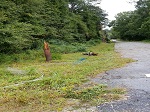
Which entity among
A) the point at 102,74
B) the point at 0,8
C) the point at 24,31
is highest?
the point at 0,8

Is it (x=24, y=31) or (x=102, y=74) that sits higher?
(x=24, y=31)

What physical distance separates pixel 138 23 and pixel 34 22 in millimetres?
43047

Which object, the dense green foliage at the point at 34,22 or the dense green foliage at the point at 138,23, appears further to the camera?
the dense green foliage at the point at 138,23

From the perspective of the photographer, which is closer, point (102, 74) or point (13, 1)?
point (102, 74)

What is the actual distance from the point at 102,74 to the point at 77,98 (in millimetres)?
2935

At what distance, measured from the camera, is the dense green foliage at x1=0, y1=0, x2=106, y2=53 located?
11891 mm

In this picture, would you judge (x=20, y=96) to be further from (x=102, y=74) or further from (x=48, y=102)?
(x=102, y=74)

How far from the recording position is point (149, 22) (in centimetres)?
4644

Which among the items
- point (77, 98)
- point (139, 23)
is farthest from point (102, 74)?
point (139, 23)

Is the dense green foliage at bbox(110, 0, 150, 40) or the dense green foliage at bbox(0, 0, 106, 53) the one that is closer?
the dense green foliage at bbox(0, 0, 106, 53)

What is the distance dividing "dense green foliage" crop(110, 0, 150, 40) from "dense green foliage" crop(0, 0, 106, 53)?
47.3ft

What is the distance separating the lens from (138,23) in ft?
188

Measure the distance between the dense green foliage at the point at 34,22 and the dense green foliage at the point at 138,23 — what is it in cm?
1443

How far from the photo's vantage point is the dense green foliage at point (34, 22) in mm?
11891
